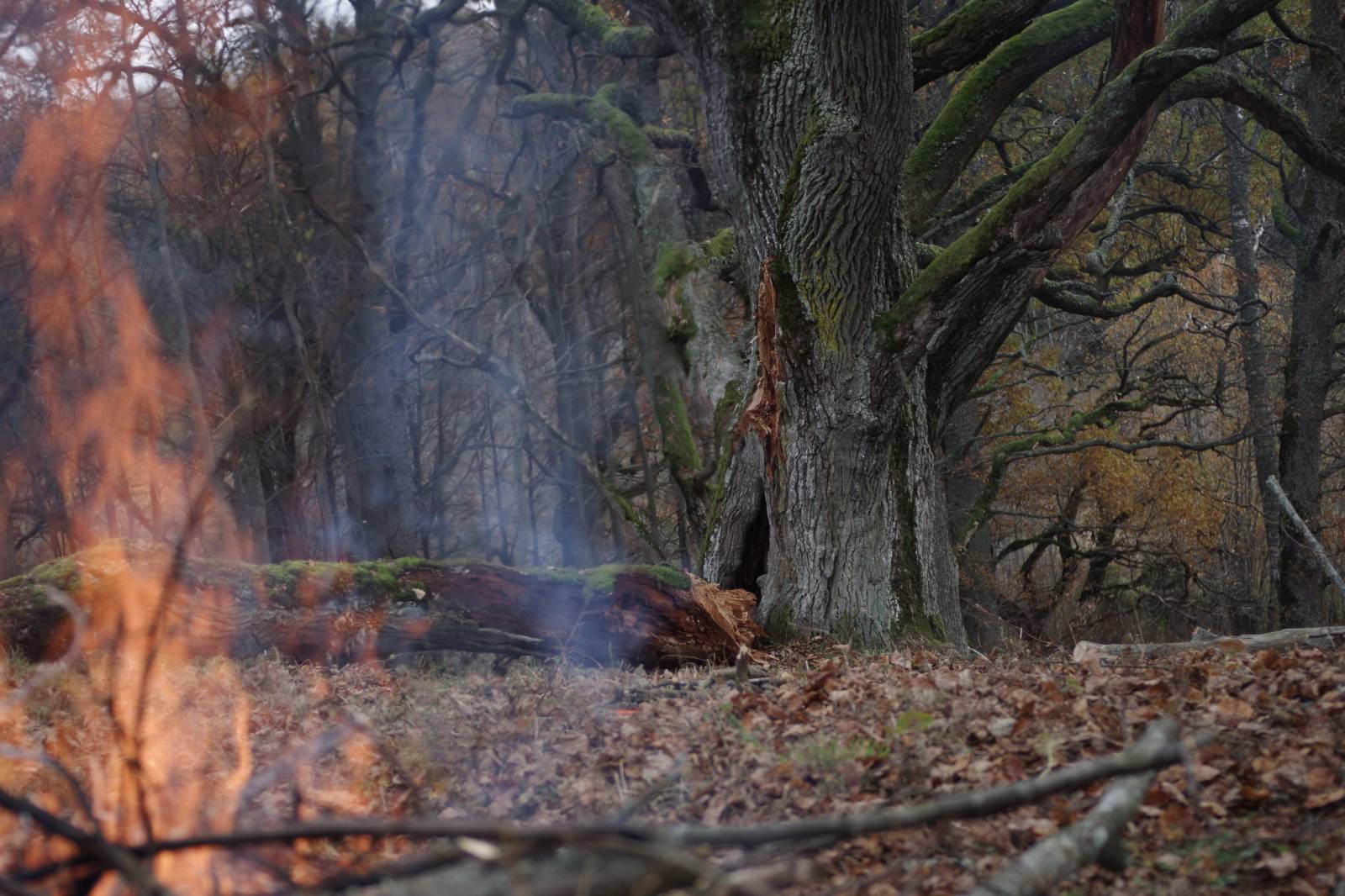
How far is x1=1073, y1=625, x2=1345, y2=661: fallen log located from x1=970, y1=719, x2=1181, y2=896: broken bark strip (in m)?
3.17

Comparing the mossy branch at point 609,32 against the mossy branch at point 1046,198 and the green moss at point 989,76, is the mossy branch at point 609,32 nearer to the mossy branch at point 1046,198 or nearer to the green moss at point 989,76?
the green moss at point 989,76

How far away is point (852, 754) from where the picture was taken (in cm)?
409

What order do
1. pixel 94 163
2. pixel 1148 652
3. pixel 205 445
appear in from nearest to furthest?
pixel 1148 652 < pixel 205 445 < pixel 94 163

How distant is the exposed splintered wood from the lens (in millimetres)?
7344

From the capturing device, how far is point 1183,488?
16.9m

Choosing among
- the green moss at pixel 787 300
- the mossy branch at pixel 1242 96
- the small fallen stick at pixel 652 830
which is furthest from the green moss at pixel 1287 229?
the small fallen stick at pixel 652 830

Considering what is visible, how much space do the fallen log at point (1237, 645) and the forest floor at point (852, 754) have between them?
35cm

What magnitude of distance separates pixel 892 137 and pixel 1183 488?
11333 millimetres

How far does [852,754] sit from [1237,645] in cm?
302

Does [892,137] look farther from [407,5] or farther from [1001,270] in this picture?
[407,5]

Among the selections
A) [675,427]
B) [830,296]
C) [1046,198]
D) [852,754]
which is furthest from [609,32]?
[852,754]

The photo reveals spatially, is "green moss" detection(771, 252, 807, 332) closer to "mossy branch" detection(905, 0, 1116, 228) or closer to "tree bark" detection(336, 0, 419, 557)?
"mossy branch" detection(905, 0, 1116, 228)

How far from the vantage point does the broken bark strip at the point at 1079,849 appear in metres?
2.46

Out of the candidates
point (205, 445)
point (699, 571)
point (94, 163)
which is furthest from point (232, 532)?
point (699, 571)
